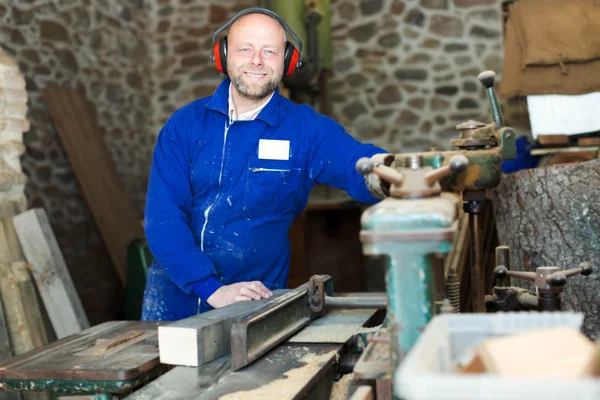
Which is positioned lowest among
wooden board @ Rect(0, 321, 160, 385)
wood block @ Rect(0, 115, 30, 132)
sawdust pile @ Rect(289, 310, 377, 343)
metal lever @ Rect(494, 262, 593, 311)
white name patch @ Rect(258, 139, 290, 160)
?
wooden board @ Rect(0, 321, 160, 385)

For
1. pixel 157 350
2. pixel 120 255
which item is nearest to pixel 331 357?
pixel 157 350

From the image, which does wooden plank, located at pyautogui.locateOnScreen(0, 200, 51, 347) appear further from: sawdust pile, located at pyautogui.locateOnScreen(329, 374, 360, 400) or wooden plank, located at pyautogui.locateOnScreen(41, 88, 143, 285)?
wooden plank, located at pyautogui.locateOnScreen(41, 88, 143, 285)

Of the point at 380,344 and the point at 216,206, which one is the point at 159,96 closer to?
the point at 216,206

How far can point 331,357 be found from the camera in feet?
5.42

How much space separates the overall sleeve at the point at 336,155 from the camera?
7.64 feet

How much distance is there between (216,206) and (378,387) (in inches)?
47.6

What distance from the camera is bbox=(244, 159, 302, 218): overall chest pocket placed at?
7.93 feet

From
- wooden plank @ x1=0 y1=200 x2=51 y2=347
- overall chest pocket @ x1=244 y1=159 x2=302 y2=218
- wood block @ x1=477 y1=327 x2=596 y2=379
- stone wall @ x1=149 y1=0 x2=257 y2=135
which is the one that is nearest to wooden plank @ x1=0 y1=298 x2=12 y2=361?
wooden plank @ x1=0 y1=200 x2=51 y2=347

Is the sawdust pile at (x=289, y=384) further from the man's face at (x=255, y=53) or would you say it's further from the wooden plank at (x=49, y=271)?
the wooden plank at (x=49, y=271)

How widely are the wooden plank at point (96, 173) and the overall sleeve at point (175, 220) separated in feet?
9.57

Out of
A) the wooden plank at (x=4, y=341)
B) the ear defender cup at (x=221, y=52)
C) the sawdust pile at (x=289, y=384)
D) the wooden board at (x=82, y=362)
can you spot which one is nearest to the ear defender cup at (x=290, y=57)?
the ear defender cup at (x=221, y=52)

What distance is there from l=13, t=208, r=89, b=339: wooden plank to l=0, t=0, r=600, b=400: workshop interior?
1 centimetres

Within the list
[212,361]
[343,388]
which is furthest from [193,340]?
[343,388]

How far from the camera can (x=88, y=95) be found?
5.49m
